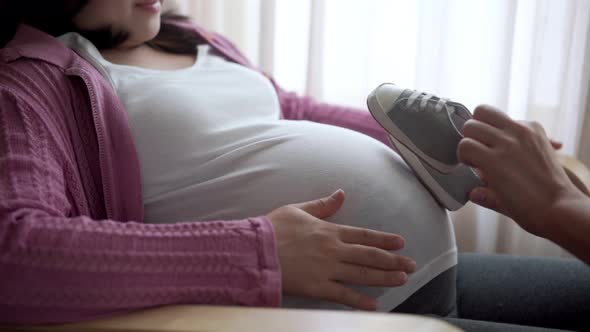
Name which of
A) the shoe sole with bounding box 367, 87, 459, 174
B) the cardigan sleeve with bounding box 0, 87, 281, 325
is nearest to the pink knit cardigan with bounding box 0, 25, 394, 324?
the cardigan sleeve with bounding box 0, 87, 281, 325

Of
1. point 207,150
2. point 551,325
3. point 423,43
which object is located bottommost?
point 551,325

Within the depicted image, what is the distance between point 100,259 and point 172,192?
266 millimetres

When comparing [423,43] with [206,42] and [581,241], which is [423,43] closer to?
[206,42]

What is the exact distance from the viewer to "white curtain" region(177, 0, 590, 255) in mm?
1513

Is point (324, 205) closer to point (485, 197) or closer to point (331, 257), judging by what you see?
point (331, 257)

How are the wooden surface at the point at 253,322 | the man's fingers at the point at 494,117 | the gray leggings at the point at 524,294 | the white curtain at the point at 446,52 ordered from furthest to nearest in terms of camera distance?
the white curtain at the point at 446,52
the gray leggings at the point at 524,294
the man's fingers at the point at 494,117
the wooden surface at the point at 253,322

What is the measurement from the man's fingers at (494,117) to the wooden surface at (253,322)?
346mm

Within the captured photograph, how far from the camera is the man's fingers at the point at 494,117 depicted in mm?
839

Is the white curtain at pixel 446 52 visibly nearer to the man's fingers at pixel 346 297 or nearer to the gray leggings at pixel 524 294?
the gray leggings at pixel 524 294

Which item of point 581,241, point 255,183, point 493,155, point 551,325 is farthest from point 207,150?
point 551,325

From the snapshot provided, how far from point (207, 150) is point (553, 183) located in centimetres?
52

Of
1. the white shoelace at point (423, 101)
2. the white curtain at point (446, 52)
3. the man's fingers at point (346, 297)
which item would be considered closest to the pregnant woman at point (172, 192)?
the man's fingers at point (346, 297)

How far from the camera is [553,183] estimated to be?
0.79 m

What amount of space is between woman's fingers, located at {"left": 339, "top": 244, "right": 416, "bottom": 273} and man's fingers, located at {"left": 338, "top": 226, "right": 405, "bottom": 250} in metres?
0.01
